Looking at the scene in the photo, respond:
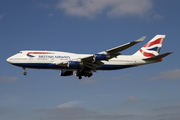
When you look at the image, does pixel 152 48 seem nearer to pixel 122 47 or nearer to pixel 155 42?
pixel 155 42

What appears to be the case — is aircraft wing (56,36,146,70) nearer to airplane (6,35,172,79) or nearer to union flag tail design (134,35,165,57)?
airplane (6,35,172,79)

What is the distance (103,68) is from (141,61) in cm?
846

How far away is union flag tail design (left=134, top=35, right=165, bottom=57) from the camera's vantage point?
54.1 meters

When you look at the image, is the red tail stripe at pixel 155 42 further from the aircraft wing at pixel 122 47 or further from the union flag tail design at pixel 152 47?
the aircraft wing at pixel 122 47

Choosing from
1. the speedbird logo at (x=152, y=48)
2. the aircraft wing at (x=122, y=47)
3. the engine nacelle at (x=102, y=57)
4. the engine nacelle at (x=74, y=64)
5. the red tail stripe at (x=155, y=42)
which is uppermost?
the red tail stripe at (x=155, y=42)

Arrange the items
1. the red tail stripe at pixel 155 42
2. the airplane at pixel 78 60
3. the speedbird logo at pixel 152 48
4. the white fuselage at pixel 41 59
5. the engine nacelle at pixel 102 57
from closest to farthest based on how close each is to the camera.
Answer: the engine nacelle at pixel 102 57 < the airplane at pixel 78 60 < the white fuselage at pixel 41 59 < the speedbird logo at pixel 152 48 < the red tail stripe at pixel 155 42

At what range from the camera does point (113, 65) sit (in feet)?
165

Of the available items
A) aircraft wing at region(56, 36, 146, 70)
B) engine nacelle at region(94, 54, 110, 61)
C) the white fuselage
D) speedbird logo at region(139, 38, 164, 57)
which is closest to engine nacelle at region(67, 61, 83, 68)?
aircraft wing at region(56, 36, 146, 70)

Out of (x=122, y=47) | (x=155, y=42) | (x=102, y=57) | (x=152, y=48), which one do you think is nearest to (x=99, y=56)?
(x=102, y=57)

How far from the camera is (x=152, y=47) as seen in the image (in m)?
55.0

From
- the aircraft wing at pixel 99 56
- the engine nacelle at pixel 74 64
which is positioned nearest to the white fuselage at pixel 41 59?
the engine nacelle at pixel 74 64

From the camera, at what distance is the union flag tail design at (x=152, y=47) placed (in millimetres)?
54122

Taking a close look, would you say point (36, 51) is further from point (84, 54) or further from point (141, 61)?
point (141, 61)

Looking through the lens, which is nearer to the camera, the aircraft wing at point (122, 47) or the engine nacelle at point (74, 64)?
the aircraft wing at point (122, 47)
